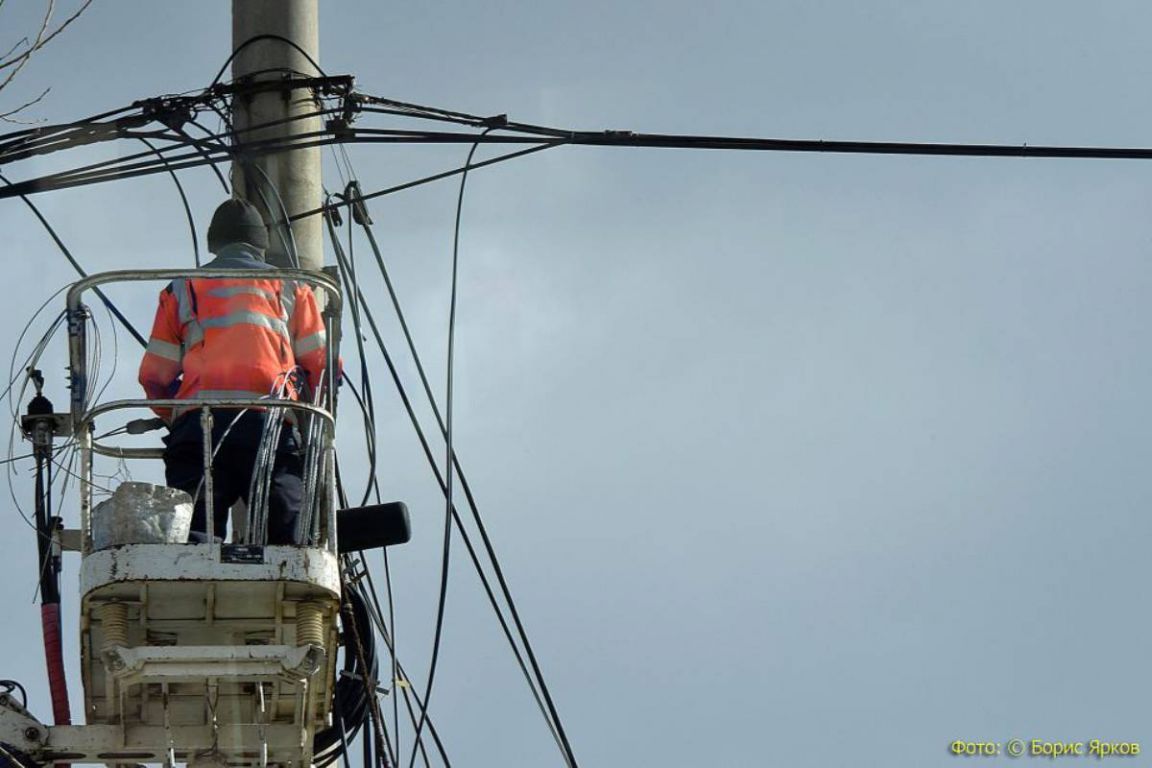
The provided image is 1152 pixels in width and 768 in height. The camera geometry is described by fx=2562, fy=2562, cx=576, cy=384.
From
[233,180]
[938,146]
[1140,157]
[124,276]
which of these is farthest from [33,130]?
[1140,157]

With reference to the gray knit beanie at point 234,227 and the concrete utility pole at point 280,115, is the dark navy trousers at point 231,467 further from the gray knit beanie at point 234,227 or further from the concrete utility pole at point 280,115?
the concrete utility pole at point 280,115

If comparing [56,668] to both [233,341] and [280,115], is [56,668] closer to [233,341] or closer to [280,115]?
[233,341]

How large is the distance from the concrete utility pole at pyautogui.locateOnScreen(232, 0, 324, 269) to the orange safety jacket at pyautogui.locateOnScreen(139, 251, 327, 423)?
1038 mm

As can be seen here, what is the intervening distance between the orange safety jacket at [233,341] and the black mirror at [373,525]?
547 mm

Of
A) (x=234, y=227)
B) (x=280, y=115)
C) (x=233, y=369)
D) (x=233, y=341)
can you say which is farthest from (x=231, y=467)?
(x=280, y=115)

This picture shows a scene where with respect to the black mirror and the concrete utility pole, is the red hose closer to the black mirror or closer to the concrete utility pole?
the black mirror

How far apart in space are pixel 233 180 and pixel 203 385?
6.27ft

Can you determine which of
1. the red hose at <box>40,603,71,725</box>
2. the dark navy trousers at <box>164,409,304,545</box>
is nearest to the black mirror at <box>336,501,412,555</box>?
the dark navy trousers at <box>164,409,304,545</box>

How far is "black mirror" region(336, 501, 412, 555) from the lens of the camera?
1023 centimetres

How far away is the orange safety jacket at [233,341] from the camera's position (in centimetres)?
1018

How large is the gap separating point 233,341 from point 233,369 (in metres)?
0.13

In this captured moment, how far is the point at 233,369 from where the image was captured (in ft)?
33.4

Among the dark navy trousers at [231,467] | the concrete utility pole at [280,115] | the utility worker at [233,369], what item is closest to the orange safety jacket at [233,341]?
the utility worker at [233,369]

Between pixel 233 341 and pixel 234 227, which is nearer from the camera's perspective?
pixel 233 341
